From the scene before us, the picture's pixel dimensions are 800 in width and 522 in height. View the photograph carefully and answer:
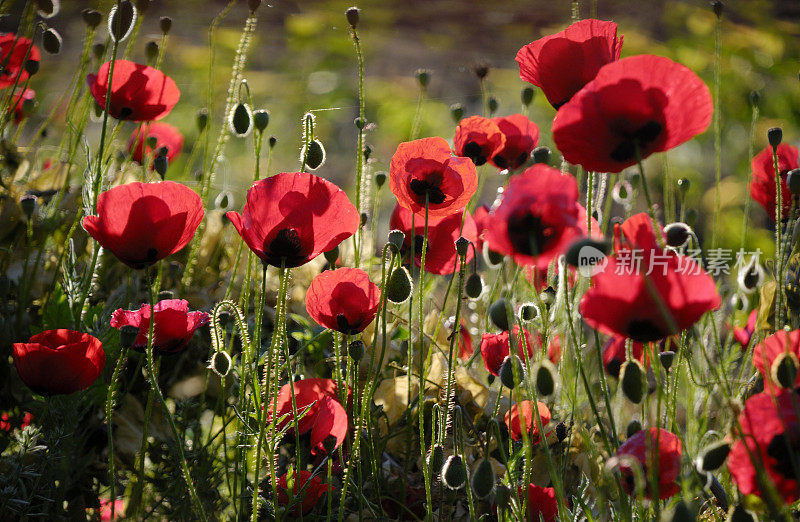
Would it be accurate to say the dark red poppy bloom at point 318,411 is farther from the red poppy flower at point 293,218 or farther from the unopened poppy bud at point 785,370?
the unopened poppy bud at point 785,370

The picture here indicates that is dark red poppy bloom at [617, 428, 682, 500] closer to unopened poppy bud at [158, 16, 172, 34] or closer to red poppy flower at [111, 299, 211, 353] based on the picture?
red poppy flower at [111, 299, 211, 353]

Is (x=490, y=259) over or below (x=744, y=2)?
below

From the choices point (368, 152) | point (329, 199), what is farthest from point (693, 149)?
point (329, 199)

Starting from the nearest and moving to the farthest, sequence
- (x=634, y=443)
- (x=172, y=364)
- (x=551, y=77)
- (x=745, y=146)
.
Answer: (x=634, y=443) < (x=551, y=77) < (x=172, y=364) < (x=745, y=146)

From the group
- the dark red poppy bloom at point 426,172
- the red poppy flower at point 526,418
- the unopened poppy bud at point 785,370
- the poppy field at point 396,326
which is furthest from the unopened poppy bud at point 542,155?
the unopened poppy bud at point 785,370

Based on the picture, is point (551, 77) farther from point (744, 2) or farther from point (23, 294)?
point (744, 2)

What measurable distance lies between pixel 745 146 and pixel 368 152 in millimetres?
2304

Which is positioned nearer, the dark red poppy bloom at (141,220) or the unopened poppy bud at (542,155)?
the dark red poppy bloom at (141,220)

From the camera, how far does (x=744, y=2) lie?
2.26m

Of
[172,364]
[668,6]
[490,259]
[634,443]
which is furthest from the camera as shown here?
[668,6]

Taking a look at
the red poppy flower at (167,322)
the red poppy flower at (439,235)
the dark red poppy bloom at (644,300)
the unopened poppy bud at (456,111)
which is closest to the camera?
the dark red poppy bloom at (644,300)

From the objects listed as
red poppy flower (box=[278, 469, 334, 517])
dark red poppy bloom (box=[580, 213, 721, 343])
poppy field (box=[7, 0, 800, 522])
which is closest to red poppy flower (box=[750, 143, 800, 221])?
poppy field (box=[7, 0, 800, 522])

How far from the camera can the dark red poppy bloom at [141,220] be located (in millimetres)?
530

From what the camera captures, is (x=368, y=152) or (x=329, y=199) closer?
(x=329, y=199)
